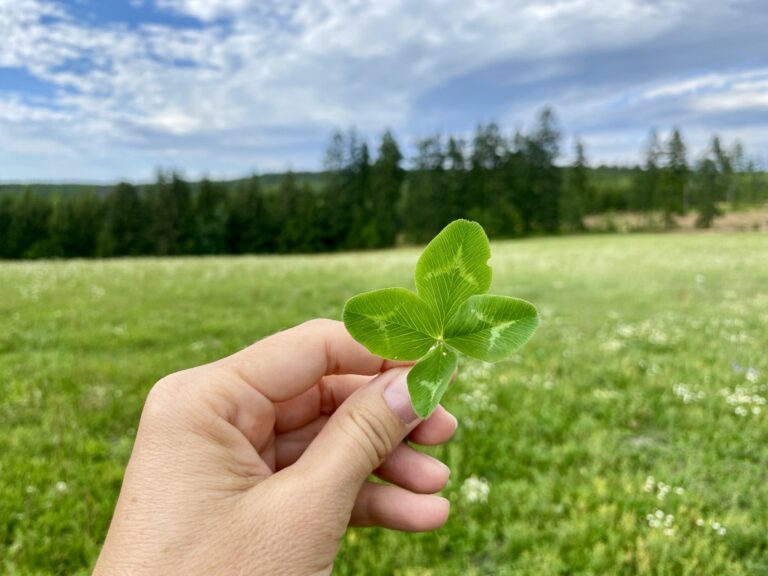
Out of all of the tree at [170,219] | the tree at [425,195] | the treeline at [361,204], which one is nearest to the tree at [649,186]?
the treeline at [361,204]

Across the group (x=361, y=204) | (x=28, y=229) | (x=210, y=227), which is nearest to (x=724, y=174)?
(x=361, y=204)

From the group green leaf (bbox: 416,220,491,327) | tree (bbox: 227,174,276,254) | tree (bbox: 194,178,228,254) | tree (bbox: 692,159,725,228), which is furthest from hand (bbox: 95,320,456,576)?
tree (bbox: 692,159,725,228)

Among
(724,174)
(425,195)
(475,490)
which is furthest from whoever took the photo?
(724,174)

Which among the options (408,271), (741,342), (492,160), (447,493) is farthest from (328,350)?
(492,160)

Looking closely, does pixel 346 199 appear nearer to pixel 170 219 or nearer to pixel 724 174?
pixel 170 219

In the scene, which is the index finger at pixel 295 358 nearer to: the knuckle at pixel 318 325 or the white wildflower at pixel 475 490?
the knuckle at pixel 318 325

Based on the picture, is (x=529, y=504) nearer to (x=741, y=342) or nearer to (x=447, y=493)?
(x=447, y=493)
